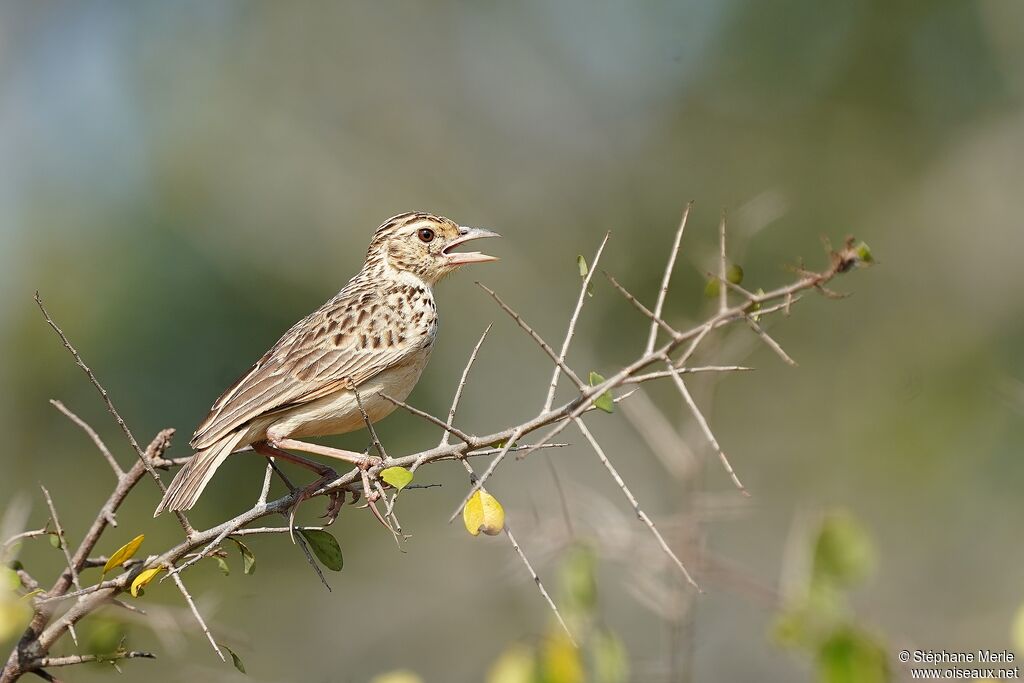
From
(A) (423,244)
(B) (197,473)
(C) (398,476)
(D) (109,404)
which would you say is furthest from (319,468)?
(C) (398,476)

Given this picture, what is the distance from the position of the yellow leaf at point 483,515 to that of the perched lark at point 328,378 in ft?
6.04

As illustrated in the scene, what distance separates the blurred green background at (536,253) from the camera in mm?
16062

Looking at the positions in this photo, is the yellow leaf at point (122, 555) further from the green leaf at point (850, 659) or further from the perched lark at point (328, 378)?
the green leaf at point (850, 659)

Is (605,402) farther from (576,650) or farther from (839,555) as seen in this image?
(839,555)

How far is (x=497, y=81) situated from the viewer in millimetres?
22047

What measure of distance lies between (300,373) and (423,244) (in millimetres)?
1452

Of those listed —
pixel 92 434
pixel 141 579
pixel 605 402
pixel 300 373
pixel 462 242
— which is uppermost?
pixel 462 242

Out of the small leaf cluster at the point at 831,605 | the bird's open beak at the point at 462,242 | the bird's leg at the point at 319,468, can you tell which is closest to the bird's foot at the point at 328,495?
the bird's leg at the point at 319,468

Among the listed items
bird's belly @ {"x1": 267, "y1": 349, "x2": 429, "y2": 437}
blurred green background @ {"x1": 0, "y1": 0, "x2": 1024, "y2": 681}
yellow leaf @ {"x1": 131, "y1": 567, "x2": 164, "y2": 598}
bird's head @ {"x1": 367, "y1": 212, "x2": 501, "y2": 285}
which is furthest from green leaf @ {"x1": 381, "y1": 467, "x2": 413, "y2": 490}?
blurred green background @ {"x1": 0, "y1": 0, "x2": 1024, "y2": 681}

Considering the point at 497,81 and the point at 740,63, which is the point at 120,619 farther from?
the point at 740,63

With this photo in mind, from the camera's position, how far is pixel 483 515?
3.09m

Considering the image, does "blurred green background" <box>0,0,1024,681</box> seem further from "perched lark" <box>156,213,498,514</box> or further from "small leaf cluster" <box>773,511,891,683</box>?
"small leaf cluster" <box>773,511,891,683</box>

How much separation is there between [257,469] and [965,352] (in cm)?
1112

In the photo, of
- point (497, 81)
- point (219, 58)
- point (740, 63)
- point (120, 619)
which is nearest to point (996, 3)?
point (740, 63)
